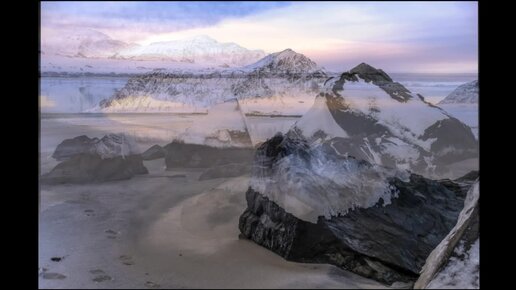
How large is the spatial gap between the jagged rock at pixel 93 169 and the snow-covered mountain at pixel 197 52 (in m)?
0.66

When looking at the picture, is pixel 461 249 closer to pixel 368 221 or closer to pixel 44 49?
pixel 368 221

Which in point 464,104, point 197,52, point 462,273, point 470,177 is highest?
point 197,52

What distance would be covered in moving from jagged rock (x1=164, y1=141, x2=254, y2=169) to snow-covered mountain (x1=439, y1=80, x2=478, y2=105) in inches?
52.0

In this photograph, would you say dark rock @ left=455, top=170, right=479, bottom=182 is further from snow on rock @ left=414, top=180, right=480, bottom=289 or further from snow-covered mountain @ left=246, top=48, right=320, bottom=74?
snow-covered mountain @ left=246, top=48, right=320, bottom=74

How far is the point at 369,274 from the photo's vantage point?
2471 millimetres

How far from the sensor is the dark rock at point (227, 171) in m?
2.83

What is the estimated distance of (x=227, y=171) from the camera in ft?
9.29

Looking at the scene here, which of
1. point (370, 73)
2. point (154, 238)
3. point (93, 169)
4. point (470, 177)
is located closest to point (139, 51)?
point (93, 169)

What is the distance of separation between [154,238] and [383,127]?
5.39ft

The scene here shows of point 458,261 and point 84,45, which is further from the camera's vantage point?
point 84,45

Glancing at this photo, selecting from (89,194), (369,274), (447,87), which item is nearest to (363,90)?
(447,87)

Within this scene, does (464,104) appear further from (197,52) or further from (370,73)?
(197,52)

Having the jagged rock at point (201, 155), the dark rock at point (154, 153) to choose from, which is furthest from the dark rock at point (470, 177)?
the dark rock at point (154, 153)

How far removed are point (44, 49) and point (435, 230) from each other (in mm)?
2604
